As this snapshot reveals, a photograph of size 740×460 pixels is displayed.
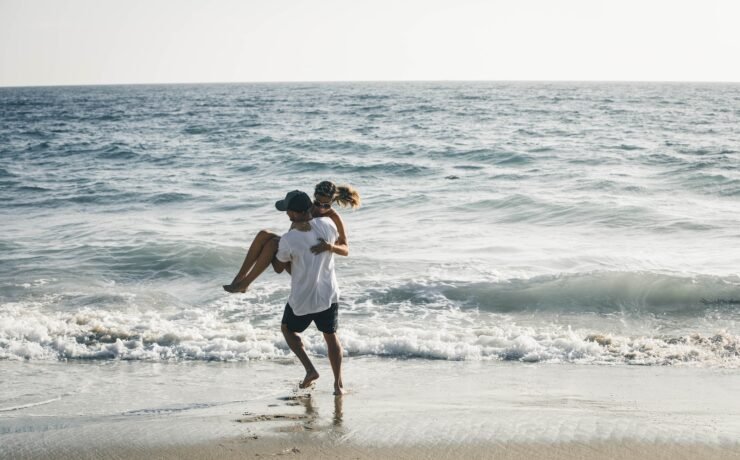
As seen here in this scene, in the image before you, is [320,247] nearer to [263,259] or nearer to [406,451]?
[263,259]

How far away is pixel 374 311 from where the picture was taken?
27.8 ft

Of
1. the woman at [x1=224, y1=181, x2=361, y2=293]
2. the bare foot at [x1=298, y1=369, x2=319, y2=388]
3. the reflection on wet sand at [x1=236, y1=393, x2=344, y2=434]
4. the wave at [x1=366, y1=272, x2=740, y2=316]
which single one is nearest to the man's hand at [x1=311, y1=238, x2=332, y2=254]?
the woman at [x1=224, y1=181, x2=361, y2=293]

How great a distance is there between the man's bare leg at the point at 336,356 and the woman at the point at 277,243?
63cm

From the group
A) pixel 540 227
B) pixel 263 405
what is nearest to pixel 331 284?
pixel 263 405

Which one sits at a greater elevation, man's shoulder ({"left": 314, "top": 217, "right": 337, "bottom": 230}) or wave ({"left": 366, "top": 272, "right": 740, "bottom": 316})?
man's shoulder ({"left": 314, "top": 217, "right": 337, "bottom": 230})

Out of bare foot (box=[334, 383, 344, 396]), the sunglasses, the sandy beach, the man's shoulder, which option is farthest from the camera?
bare foot (box=[334, 383, 344, 396])

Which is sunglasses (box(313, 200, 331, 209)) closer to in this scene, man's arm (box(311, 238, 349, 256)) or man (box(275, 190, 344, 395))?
man (box(275, 190, 344, 395))

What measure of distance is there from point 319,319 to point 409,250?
6.13 m

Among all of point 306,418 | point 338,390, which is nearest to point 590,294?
point 338,390

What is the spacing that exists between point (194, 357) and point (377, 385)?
6.64ft

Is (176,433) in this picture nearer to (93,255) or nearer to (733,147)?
(93,255)

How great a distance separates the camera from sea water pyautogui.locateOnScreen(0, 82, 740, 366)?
7.16 metres

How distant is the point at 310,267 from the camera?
A: 16.4 ft

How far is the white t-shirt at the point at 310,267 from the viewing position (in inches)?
195
